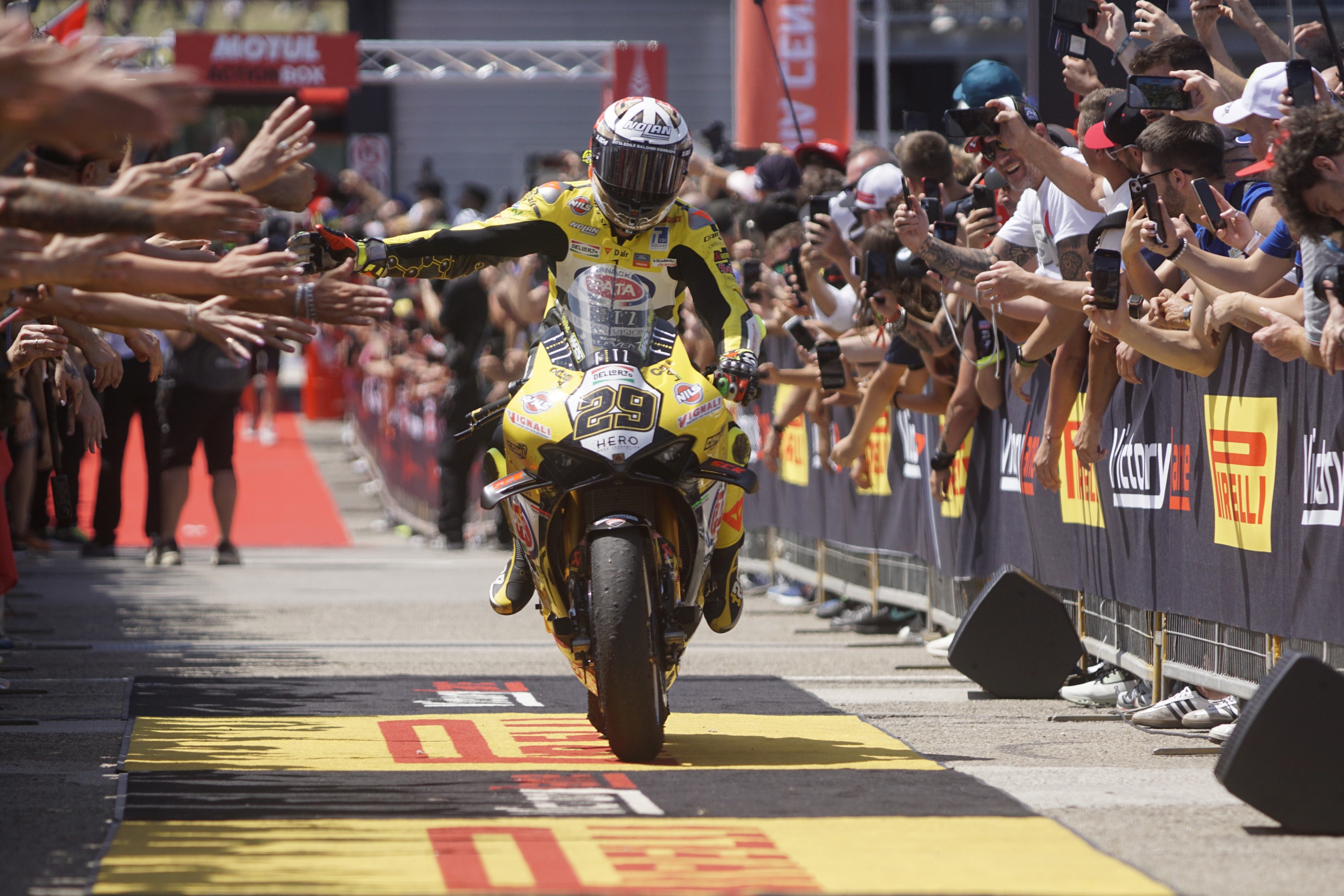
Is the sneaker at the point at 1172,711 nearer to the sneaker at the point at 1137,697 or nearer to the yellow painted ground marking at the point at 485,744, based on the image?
the sneaker at the point at 1137,697

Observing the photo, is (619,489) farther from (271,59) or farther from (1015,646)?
(271,59)

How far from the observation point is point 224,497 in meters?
15.5

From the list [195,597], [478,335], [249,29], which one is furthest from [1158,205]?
[249,29]

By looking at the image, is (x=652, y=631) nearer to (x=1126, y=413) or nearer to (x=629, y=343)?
(x=629, y=343)

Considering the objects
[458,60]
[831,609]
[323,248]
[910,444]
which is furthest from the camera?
[458,60]

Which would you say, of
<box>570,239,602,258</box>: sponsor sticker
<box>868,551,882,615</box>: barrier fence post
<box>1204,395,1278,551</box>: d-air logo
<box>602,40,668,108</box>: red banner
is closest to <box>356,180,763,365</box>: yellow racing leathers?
<box>570,239,602,258</box>: sponsor sticker

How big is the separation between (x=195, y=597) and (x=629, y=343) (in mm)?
6988

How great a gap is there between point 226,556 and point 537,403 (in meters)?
9.51

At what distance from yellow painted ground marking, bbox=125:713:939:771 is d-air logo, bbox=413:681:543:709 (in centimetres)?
32

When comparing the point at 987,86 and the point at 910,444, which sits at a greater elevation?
the point at 987,86

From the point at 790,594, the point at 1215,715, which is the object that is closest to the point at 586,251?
the point at 1215,715

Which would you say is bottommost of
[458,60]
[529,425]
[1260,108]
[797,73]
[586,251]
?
[529,425]

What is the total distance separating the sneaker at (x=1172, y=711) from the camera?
7.41 m

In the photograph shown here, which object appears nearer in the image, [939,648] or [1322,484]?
[1322,484]
